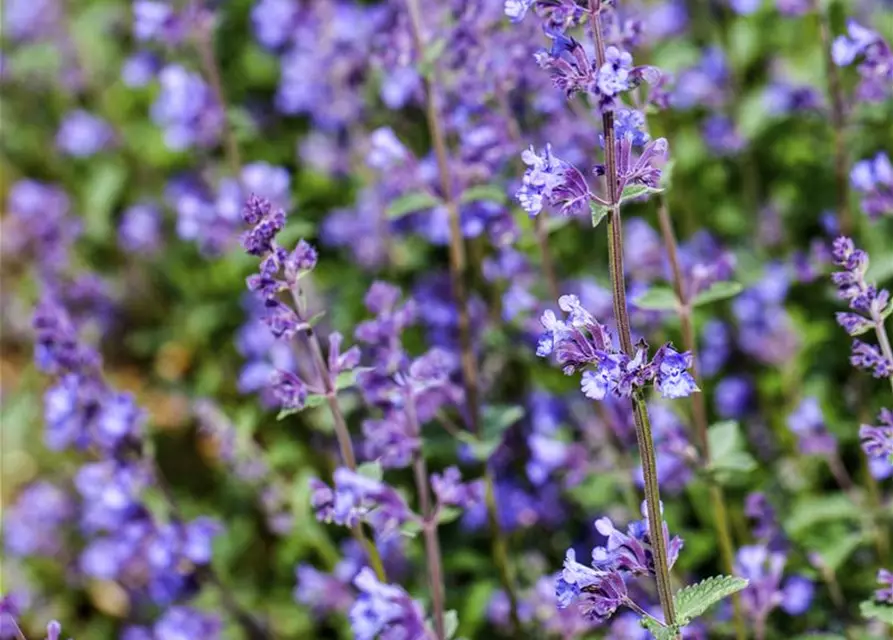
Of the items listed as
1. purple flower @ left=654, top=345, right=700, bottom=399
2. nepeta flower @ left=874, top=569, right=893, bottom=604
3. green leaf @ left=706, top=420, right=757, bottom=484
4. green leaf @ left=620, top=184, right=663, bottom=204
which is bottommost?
nepeta flower @ left=874, top=569, right=893, bottom=604

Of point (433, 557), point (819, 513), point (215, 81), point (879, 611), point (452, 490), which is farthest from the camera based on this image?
point (215, 81)

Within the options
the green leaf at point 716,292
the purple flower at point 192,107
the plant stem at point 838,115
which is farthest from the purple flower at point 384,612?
the purple flower at point 192,107

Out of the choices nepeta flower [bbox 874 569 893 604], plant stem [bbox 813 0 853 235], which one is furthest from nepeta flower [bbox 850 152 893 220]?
nepeta flower [bbox 874 569 893 604]

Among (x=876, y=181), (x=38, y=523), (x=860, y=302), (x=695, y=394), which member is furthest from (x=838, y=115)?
(x=38, y=523)

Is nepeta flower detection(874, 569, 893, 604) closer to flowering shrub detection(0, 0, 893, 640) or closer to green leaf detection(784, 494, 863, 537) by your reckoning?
flowering shrub detection(0, 0, 893, 640)

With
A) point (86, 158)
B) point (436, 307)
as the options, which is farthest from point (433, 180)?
point (86, 158)

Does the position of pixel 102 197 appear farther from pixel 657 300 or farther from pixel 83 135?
pixel 657 300
